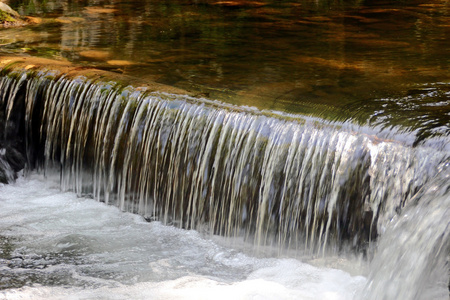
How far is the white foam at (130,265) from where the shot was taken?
4.48 m

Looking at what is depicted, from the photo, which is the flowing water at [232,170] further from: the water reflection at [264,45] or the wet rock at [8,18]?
the wet rock at [8,18]

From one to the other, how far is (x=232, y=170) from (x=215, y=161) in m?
0.18

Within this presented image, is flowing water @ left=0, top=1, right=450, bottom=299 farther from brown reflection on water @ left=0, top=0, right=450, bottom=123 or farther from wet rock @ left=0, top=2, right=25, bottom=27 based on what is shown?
wet rock @ left=0, top=2, right=25, bottom=27

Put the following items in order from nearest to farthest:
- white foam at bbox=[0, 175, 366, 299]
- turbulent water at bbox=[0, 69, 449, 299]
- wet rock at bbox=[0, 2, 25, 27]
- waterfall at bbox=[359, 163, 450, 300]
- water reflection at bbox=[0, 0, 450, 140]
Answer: waterfall at bbox=[359, 163, 450, 300] → turbulent water at bbox=[0, 69, 449, 299] → white foam at bbox=[0, 175, 366, 299] → water reflection at bbox=[0, 0, 450, 140] → wet rock at bbox=[0, 2, 25, 27]

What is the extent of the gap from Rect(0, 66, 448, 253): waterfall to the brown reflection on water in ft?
1.14

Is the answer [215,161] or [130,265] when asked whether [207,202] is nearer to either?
[215,161]

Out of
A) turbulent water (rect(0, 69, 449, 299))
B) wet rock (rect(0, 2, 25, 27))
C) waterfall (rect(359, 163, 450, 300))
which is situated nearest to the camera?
waterfall (rect(359, 163, 450, 300))

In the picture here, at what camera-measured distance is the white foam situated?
14.7ft

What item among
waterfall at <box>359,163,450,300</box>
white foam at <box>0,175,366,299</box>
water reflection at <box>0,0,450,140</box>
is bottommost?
white foam at <box>0,175,366,299</box>

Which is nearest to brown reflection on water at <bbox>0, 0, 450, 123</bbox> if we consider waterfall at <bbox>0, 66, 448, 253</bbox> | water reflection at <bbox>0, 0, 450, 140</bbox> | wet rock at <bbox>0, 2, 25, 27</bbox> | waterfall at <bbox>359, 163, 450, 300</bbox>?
water reflection at <bbox>0, 0, 450, 140</bbox>

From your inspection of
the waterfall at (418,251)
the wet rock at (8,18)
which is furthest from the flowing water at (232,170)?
the wet rock at (8,18)

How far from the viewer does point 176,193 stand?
559 centimetres

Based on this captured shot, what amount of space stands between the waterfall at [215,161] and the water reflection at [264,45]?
0.34 metres

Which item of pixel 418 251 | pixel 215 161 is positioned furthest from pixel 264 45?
pixel 418 251
